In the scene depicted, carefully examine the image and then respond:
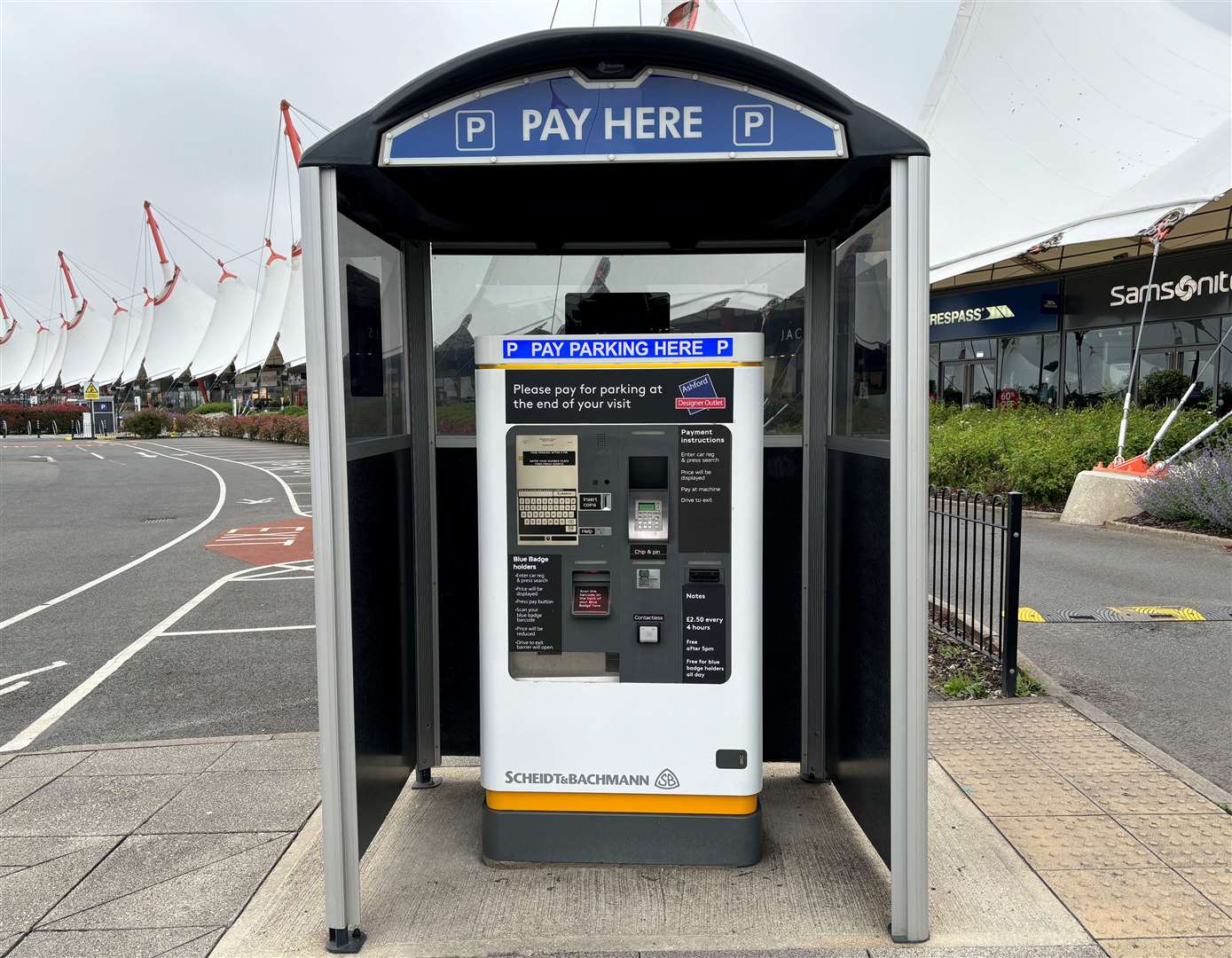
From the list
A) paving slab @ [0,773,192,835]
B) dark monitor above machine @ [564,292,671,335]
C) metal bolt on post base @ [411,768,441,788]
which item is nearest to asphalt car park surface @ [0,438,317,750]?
paving slab @ [0,773,192,835]

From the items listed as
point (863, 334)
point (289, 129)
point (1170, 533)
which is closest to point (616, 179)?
point (863, 334)

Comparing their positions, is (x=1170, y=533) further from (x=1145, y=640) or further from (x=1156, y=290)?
(x=1156, y=290)

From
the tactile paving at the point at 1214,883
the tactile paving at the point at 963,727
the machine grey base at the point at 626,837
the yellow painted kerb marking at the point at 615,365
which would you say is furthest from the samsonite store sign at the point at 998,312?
the machine grey base at the point at 626,837

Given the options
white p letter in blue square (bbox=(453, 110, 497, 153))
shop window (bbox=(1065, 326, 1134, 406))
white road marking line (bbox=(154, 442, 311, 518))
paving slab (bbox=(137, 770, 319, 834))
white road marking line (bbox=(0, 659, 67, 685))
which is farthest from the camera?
shop window (bbox=(1065, 326, 1134, 406))

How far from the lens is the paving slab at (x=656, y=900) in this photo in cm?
308

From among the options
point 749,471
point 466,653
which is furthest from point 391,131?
point 466,653

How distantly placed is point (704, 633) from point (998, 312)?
23716 millimetres

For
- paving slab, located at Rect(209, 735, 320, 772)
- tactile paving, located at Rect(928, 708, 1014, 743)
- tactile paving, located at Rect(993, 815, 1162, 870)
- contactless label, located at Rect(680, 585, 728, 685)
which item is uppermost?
contactless label, located at Rect(680, 585, 728, 685)

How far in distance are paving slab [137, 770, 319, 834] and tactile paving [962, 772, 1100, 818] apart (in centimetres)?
292

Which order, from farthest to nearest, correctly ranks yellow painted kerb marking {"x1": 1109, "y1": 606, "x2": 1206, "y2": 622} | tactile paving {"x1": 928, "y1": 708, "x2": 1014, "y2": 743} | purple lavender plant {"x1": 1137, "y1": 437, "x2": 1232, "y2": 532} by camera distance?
purple lavender plant {"x1": 1137, "y1": 437, "x2": 1232, "y2": 532} < yellow painted kerb marking {"x1": 1109, "y1": 606, "x2": 1206, "y2": 622} < tactile paving {"x1": 928, "y1": 708, "x2": 1014, "y2": 743}

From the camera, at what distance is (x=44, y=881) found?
356cm

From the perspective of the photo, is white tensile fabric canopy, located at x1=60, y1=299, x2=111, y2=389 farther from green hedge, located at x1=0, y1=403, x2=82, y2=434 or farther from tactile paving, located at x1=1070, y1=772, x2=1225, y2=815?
tactile paving, located at x1=1070, y1=772, x2=1225, y2=815

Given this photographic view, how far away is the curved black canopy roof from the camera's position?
Answer: 284 centimetres

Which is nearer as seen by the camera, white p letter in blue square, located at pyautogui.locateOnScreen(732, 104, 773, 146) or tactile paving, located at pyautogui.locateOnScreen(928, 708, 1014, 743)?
white p letter in blue square, located at pyautogui.locateOnScreen(732, 104, 773, 146)
